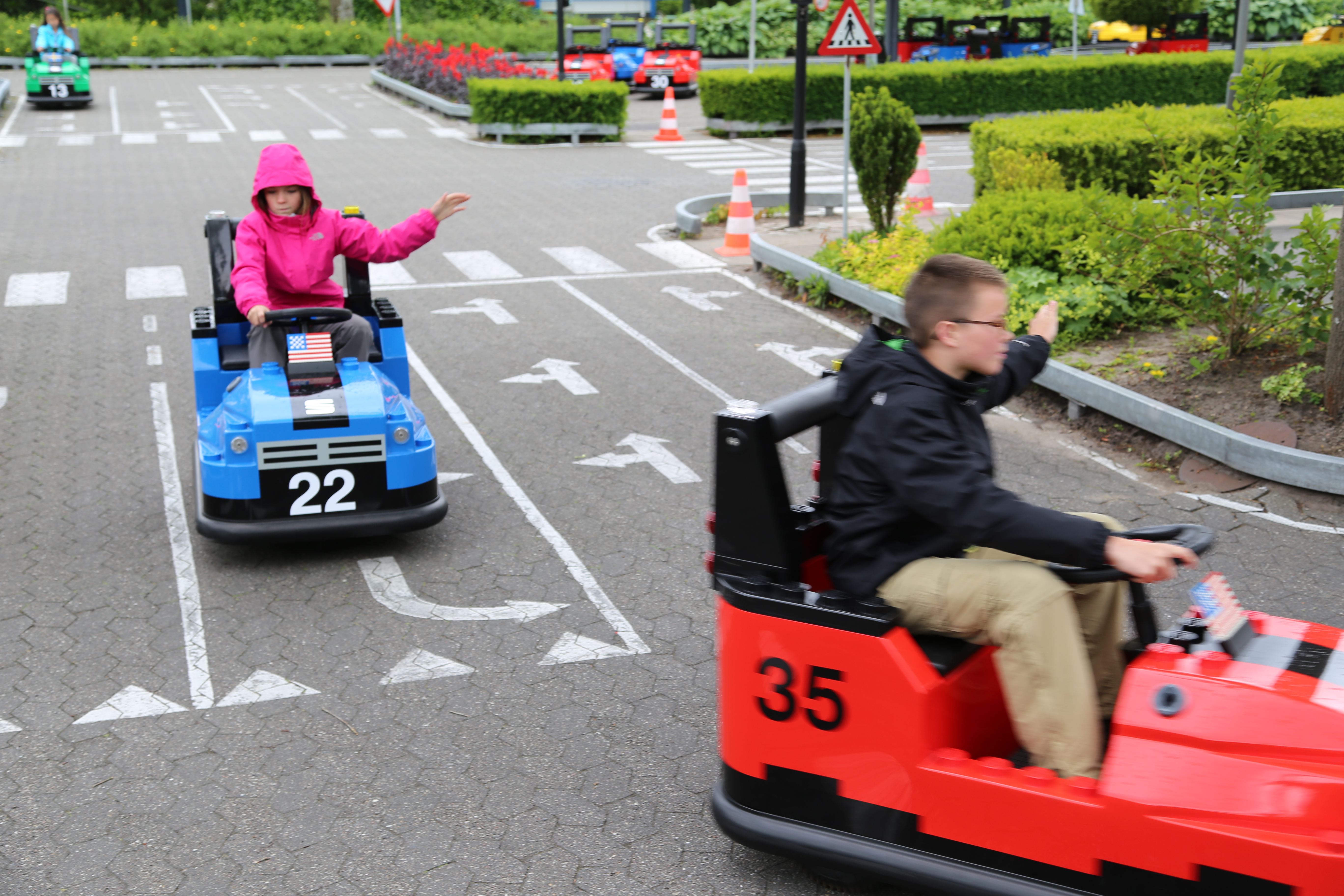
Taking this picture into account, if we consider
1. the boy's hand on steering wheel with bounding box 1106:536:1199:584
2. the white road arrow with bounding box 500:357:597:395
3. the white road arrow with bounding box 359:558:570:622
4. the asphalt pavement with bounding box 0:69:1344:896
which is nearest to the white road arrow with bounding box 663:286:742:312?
the asphalt pavement with bounding box 0:69:1344:896

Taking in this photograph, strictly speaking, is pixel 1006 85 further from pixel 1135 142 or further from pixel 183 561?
pixel 183 561

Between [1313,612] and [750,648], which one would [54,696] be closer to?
[750,648]

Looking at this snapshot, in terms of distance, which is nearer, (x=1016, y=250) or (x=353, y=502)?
(x=353, y=502)

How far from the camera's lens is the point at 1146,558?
3.09 m

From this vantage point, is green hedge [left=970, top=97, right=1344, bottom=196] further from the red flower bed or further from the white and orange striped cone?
the red flower bed

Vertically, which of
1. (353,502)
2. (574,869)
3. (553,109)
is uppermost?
(553,109)

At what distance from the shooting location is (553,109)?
930 inches

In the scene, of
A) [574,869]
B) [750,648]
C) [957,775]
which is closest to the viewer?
[957,775]

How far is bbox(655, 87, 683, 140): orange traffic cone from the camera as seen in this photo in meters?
24.5

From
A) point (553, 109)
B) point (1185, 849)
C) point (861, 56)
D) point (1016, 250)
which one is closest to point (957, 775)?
point (1185, 849)

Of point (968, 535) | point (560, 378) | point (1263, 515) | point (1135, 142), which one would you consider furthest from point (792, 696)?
point (1135, 142)

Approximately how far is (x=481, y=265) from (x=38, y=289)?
4.33 metres

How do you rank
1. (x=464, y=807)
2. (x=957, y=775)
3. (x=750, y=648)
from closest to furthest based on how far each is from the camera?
(x=957, y=775), (x=750, y=648), (x=464, y=807)

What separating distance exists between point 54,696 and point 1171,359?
22.5 ft
